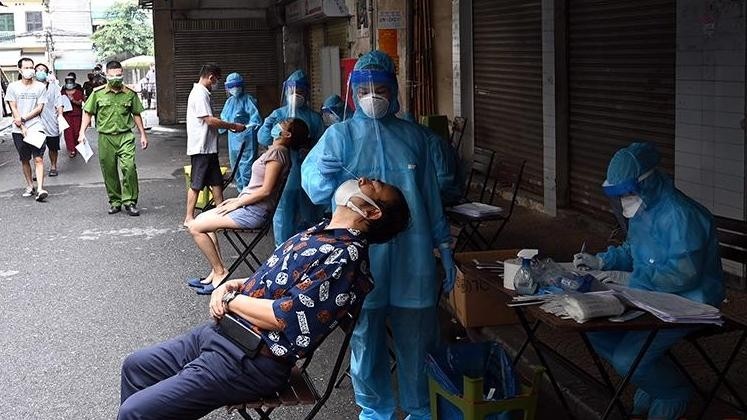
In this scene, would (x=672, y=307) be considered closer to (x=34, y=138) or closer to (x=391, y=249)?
(x=391, y=249)

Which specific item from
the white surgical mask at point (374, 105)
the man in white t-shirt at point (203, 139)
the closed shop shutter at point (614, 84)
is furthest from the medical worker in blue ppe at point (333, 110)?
the white surgical mask at point (374, 105)

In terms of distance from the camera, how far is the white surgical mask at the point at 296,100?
30.6 feet

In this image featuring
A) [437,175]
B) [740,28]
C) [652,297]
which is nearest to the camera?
[652,297]

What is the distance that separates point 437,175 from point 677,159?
3326 millimetres

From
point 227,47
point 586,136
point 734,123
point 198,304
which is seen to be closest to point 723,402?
point 734,123

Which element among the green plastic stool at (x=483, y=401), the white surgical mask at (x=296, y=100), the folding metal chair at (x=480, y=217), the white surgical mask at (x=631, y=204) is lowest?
the green plastic stool at (x=483, y=401)

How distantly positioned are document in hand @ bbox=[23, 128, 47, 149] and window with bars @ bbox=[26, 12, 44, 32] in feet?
179

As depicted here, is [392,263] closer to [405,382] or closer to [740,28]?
[405,382]

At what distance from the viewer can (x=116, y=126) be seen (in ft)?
38.2

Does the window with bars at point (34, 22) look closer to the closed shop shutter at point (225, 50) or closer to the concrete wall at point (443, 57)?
the closed shop shutter at point (225, 50)

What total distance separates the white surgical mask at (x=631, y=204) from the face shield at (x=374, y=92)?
3.96 feet

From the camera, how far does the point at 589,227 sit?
9406 mm

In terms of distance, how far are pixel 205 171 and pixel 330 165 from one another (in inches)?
230

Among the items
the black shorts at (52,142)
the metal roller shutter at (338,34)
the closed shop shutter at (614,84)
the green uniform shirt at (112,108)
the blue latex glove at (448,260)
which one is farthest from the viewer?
the metal roller shutter at (338,34)
